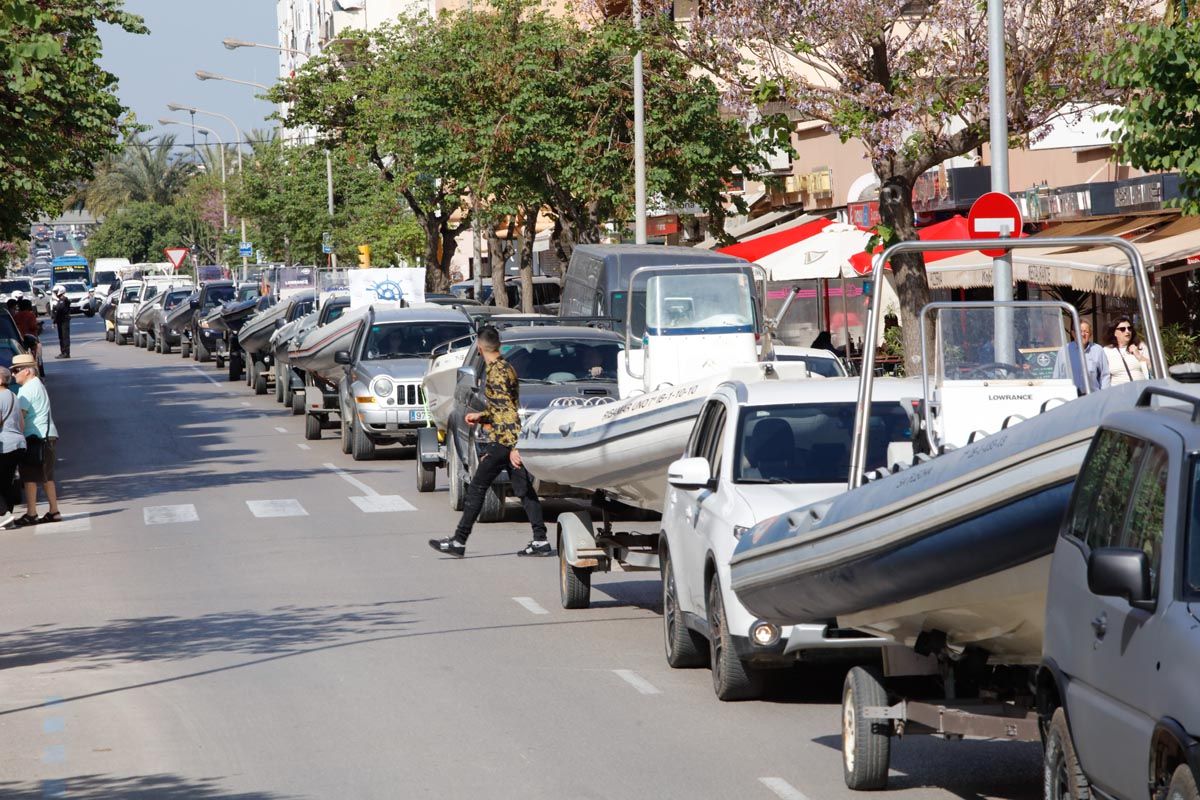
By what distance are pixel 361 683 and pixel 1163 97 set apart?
8934mm

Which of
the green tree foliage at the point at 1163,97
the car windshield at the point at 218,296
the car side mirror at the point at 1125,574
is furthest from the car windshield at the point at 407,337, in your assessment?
the car windshield at the point at 218,296

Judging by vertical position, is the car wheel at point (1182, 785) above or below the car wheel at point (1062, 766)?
above

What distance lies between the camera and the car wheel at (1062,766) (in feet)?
21.2

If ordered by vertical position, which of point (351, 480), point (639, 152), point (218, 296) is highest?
point (639, 152)

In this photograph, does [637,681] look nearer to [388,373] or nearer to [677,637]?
[677,637]

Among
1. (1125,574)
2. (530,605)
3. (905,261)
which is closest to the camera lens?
(1125,574)

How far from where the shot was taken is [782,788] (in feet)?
27.9

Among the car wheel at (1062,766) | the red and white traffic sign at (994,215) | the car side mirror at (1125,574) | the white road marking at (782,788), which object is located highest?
the red and white traffic sign at (994,215)

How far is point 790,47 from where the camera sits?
2391cm

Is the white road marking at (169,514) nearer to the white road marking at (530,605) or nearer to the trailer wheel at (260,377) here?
the white road marking at (530,605)

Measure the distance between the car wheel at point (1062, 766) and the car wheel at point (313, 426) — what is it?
2442 centimetres

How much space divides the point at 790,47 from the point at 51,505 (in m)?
10.3

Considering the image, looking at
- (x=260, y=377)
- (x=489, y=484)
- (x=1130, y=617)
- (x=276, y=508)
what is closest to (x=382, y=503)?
(x=276, y=508)

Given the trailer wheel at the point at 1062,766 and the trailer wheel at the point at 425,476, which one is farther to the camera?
the trailer wheel at the point at 425,476
